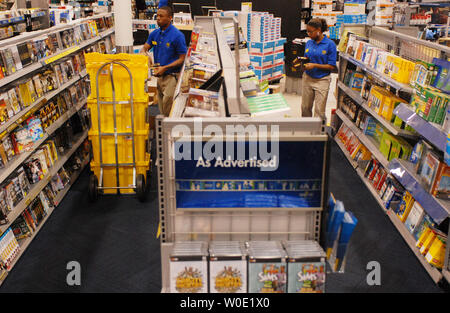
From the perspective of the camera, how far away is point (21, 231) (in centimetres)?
453

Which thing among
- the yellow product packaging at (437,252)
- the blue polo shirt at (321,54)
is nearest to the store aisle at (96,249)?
the yellow product packaging at (437,252)

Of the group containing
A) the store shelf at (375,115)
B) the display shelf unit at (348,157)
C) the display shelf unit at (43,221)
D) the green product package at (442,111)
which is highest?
the green product package at (442,111)

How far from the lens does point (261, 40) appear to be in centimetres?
1006

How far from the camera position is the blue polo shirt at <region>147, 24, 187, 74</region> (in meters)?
6.30

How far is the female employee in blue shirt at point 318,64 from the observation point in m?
6.56

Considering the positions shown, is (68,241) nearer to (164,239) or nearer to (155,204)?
(155,204)

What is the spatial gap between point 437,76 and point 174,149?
10.1 ft

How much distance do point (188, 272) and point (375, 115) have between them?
4.02 meters

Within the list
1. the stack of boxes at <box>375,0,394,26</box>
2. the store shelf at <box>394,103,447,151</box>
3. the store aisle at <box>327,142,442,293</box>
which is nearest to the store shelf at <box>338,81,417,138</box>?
the store shelf at <box>394,103,447,151</box>

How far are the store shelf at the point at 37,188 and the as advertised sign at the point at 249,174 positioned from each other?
2.50m

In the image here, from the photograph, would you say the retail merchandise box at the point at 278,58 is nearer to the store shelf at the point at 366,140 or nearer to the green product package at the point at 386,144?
the store shelf at the point at 366,140

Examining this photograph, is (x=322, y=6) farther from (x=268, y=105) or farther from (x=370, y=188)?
(x=268, y=105)

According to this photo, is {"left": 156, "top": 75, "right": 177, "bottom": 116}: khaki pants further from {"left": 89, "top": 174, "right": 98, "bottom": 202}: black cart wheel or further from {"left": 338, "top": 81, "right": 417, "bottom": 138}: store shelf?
{"left": 338, "top": 81, "right": 417, "bottom": 138}: store shelf
